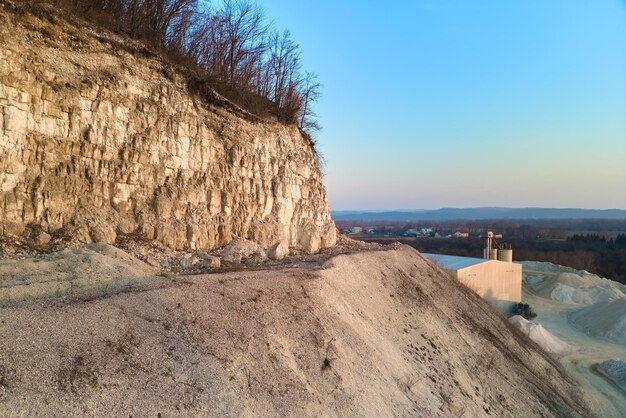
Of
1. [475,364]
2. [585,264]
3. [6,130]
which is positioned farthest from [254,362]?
[585,264]

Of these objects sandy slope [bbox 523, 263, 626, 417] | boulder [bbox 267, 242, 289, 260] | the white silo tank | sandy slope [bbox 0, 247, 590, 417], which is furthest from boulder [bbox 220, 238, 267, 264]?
the white silo tank

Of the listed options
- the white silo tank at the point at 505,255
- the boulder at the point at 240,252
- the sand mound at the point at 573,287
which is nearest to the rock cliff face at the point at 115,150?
the boulder at the point at 240,252

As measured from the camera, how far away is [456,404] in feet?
33.7

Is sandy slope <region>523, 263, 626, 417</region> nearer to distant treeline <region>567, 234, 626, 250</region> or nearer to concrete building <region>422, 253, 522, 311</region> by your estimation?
concrete building <region>422, 253, 522, 311</region>

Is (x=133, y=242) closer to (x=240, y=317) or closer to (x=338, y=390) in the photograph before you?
(x=240, y=317)

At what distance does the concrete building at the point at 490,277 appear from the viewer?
29.1 m

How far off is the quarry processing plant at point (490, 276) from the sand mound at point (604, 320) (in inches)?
179

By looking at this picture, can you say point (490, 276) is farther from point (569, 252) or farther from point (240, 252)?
point (569, 252)

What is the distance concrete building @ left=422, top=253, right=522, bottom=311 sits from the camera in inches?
1146

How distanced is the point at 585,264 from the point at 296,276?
70318 mm

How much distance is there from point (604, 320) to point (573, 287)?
15398mm

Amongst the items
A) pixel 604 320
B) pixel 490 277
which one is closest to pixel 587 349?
pixel 604 320

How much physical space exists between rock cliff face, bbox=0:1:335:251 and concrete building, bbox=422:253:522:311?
15.8 m

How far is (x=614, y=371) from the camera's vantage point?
2000 cm
